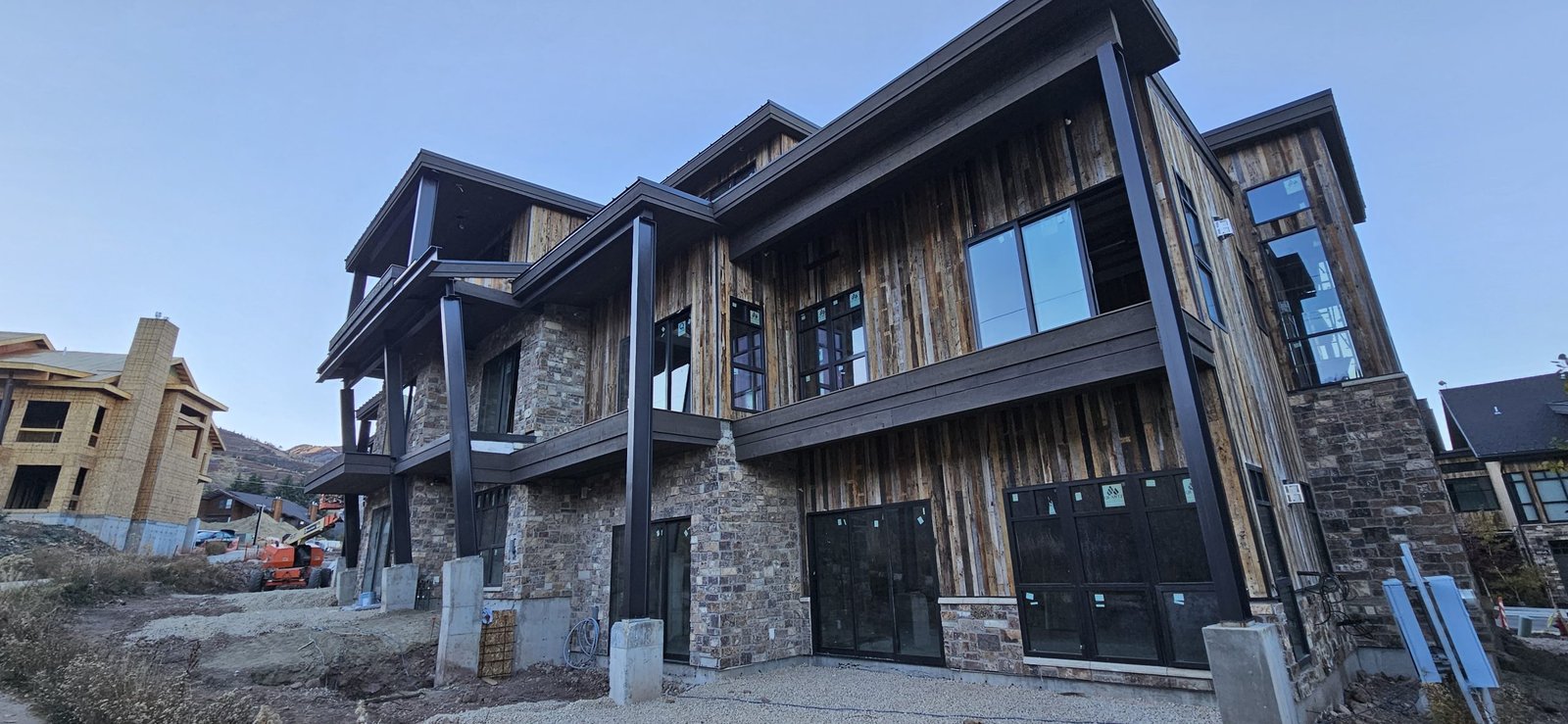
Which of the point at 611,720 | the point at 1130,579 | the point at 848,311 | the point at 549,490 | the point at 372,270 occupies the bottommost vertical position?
the point at 611,720

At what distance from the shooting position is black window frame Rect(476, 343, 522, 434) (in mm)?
13992

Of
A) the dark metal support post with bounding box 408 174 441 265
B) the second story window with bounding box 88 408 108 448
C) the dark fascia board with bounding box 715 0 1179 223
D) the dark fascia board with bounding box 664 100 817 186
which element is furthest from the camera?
the second story window with bounding box 88 408 108 448

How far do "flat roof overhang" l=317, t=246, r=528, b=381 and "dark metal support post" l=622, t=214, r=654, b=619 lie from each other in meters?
4.11

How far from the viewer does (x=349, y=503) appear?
57.9 feet

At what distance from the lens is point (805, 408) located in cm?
838

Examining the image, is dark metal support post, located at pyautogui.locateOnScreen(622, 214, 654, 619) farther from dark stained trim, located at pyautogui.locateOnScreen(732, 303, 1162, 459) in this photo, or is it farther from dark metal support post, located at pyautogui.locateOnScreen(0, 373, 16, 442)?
dark metal support post, located at pyautogui.locateOnScreen(0, 373, 16, 442)

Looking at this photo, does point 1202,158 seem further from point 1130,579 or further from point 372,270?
point 372,270

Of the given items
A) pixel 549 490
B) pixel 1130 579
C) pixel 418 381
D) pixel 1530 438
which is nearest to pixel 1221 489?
pixel 1130 579

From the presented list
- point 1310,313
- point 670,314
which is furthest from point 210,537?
point 1310,313

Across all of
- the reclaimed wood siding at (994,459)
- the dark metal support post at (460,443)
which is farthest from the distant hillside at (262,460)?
the reclaimed wood siding at (994,459)

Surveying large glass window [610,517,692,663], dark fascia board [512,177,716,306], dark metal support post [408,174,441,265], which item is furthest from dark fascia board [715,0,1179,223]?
dark metal support post [408,174,441,265]

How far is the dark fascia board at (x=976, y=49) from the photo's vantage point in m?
6.03

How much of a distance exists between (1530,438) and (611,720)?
2883 cm

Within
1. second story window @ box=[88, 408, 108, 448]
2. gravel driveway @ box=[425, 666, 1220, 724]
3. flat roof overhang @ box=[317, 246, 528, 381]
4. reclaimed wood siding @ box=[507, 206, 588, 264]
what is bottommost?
gravel driveway @ box=[425, 666, 1220, 724]
